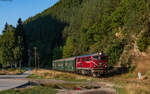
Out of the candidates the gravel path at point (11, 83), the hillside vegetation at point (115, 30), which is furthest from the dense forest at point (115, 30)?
the gravel path at point (11, 83)

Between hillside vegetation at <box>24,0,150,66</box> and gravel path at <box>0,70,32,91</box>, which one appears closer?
gravel path at <box>0,70,32,91</box>

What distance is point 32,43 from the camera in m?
109

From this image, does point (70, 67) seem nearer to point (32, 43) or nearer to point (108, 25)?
point (108, 25)

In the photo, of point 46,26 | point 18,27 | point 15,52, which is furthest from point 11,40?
point 46,26

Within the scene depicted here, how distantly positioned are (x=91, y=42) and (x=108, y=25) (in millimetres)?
9963

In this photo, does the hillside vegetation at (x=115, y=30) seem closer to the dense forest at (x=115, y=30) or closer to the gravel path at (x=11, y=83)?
the dense forest at (x=115, y=30)

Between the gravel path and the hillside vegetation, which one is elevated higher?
the hillside vegetation

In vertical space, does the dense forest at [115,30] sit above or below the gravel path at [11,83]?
above

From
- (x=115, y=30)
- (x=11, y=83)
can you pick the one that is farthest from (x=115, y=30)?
(x=11, y=83)

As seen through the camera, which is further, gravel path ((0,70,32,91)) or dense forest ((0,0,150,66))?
dense forest ((0,0,150,66))

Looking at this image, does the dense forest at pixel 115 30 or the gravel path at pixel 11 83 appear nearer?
the gravel path at pixel 11 83

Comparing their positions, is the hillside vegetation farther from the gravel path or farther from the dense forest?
the gravel path

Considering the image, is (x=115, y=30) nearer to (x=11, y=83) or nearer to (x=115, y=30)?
(x=115, y=30)

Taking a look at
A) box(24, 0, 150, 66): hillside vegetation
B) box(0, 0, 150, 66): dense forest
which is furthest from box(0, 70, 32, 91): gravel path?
box(24, 0, 150, 66): hillside vegetation
